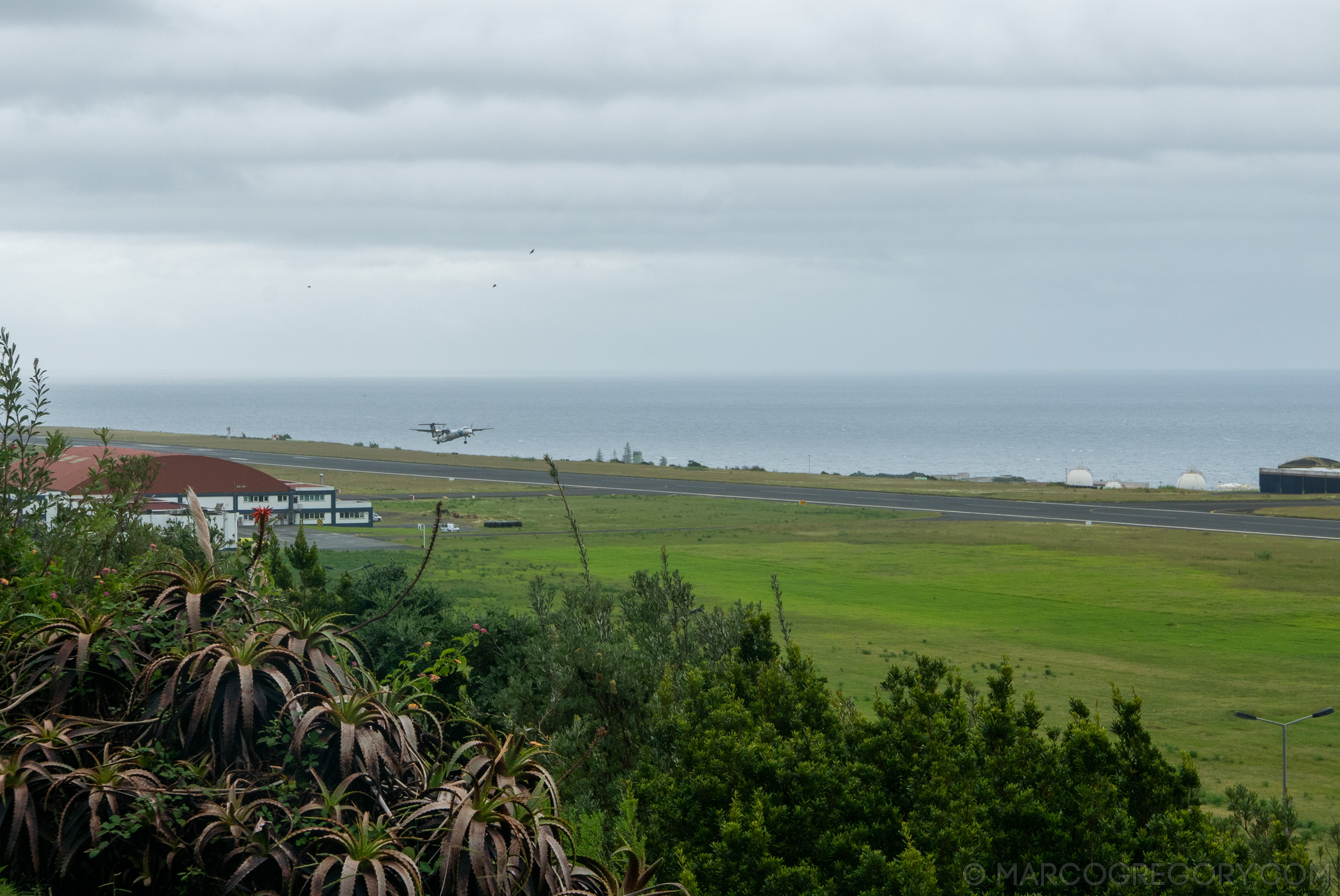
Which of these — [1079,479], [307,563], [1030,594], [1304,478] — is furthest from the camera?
[1079,479]

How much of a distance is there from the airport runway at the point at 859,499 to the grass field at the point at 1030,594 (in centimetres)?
454

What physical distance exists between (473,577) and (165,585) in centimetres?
5109

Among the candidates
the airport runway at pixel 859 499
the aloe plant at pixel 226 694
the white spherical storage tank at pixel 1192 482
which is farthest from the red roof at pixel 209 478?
the white spherical storage tank at pixel 1192 482

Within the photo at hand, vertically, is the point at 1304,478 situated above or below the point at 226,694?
above

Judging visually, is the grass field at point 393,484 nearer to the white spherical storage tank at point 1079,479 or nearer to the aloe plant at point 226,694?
the white spherical storage tank at point 1079,479

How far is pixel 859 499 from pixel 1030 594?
45398 mm

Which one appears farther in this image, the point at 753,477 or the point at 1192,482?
the point at 753,477

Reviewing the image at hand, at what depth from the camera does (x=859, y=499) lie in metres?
105

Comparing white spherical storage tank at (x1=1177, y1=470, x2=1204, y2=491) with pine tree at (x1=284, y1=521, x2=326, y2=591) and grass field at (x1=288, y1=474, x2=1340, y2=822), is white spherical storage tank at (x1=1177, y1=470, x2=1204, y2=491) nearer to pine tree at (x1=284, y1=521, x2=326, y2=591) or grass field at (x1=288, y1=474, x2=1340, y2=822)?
grass field at (x1=288, y1=474, x2=1340, y2=822)

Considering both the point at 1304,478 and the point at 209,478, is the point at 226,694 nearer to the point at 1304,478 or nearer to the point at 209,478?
the point at 209,478

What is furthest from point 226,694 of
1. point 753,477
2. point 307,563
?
point 753,477

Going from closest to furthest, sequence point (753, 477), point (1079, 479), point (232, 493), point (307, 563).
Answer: point (307, 563) → point (232, 493) → point (753, 477) → point (1079, 479)

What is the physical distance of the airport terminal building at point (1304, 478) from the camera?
A: 389 ft

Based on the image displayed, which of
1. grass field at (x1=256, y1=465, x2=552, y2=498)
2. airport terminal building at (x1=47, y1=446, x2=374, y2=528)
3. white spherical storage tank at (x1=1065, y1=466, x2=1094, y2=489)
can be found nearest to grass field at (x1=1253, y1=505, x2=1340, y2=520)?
white spherical storage tank at (x1=1065, y1=466, x2=1094, y2=489)
